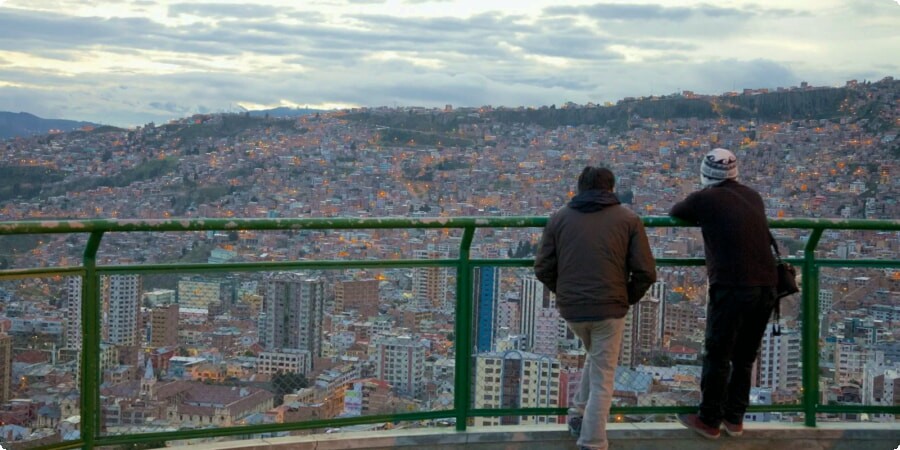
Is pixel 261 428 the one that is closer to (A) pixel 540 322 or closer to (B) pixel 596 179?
(A) pixel 540 322

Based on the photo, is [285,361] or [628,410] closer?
[285,361]

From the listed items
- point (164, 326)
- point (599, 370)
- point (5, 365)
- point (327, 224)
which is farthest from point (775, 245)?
point (5, 365)

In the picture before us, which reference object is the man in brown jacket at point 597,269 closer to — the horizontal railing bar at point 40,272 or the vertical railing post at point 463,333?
the vertical railing post at point 463,333

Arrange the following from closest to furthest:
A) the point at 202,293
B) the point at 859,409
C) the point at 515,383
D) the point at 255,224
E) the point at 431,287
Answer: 1. the point at 255,224
2. the point at 202,293
3. the point at 431,287
4. the point at 515,383
5. the point at 859,409

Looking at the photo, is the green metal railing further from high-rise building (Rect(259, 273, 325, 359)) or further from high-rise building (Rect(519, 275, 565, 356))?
high-rise building (Rect(519, 275, 565, 356))

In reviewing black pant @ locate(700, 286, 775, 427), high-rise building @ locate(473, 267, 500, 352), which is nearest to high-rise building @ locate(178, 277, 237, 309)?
high-rise building @ locate(473, 267, 500, 352)
